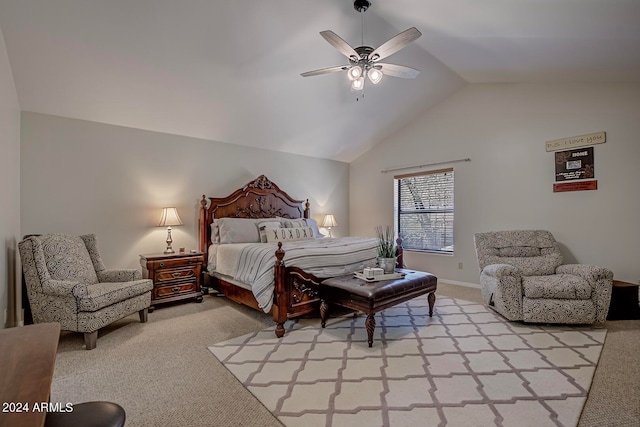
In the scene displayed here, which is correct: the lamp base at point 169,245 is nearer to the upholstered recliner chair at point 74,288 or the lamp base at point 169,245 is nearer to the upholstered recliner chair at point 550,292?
the upholstered recliner chair at point 74,288

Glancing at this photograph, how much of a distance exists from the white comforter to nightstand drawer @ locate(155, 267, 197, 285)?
39 centimetres

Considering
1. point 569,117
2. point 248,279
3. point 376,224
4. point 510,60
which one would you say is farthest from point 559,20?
point 376,224

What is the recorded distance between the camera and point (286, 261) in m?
3.16

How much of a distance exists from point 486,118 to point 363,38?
8.12 ft

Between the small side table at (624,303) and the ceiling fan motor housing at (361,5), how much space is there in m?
4.07

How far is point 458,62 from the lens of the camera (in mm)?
4207

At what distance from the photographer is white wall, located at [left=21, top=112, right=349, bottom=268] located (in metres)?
3.47

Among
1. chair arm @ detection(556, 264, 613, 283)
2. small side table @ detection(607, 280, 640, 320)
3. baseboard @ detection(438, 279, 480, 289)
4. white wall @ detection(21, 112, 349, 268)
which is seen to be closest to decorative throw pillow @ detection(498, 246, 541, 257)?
chair arm @ detection(556, 264, 613, 283)

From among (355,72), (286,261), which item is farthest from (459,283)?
(355,72)

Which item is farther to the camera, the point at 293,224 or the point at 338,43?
the point at 293,224

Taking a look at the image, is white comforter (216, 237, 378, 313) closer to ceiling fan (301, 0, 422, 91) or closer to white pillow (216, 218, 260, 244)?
white pillow (216, 218, 260, 244)

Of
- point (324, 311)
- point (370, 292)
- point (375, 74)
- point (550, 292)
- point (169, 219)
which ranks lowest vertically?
point (324, 311)

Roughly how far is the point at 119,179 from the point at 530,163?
5.77m

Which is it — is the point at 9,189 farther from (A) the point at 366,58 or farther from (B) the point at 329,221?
(B) the point at 329,221
